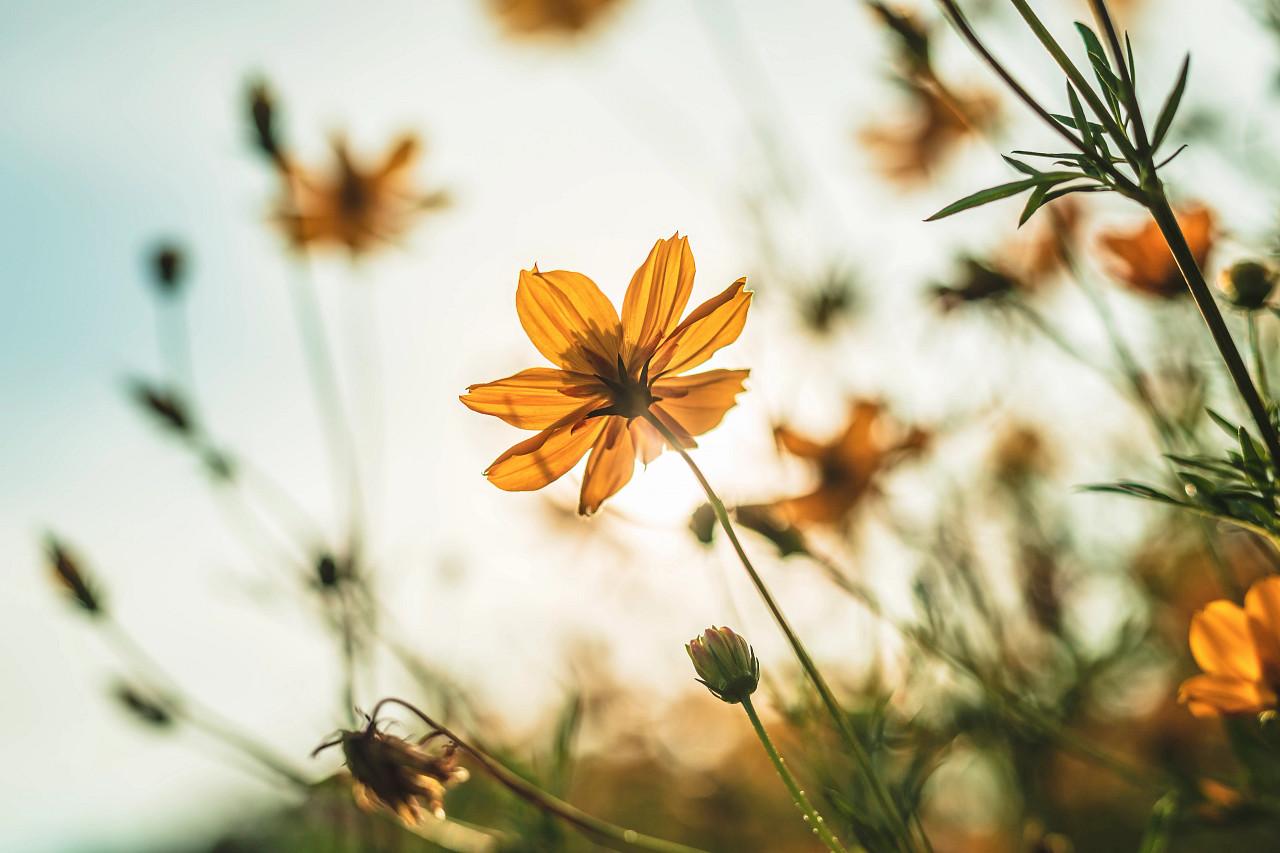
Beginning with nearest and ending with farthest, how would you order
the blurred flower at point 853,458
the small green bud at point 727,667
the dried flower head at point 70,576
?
the small green bud at point 727,667 < the dried flower head at point 70,576 < the blurred flower at point 853,458

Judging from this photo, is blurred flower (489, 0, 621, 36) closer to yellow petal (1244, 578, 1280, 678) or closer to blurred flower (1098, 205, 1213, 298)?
blurred flower (1098, 205, 1213, 298)

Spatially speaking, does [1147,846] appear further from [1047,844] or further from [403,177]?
[403,177]

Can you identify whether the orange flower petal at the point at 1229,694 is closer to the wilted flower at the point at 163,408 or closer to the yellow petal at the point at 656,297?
the yellow petal at the point at 656,297

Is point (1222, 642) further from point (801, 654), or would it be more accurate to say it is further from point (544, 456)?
point (544, 456)

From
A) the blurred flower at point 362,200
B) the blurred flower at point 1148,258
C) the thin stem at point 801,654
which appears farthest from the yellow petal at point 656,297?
the blurred flower at point 362,200

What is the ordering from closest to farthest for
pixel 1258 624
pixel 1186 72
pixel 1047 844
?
pixel 1186 72 < pixel 1258 624 < pixel 1047 844

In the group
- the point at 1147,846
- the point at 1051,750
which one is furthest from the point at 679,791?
the point at 1147,846

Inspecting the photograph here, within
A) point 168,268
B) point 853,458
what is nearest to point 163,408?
point 168,268
